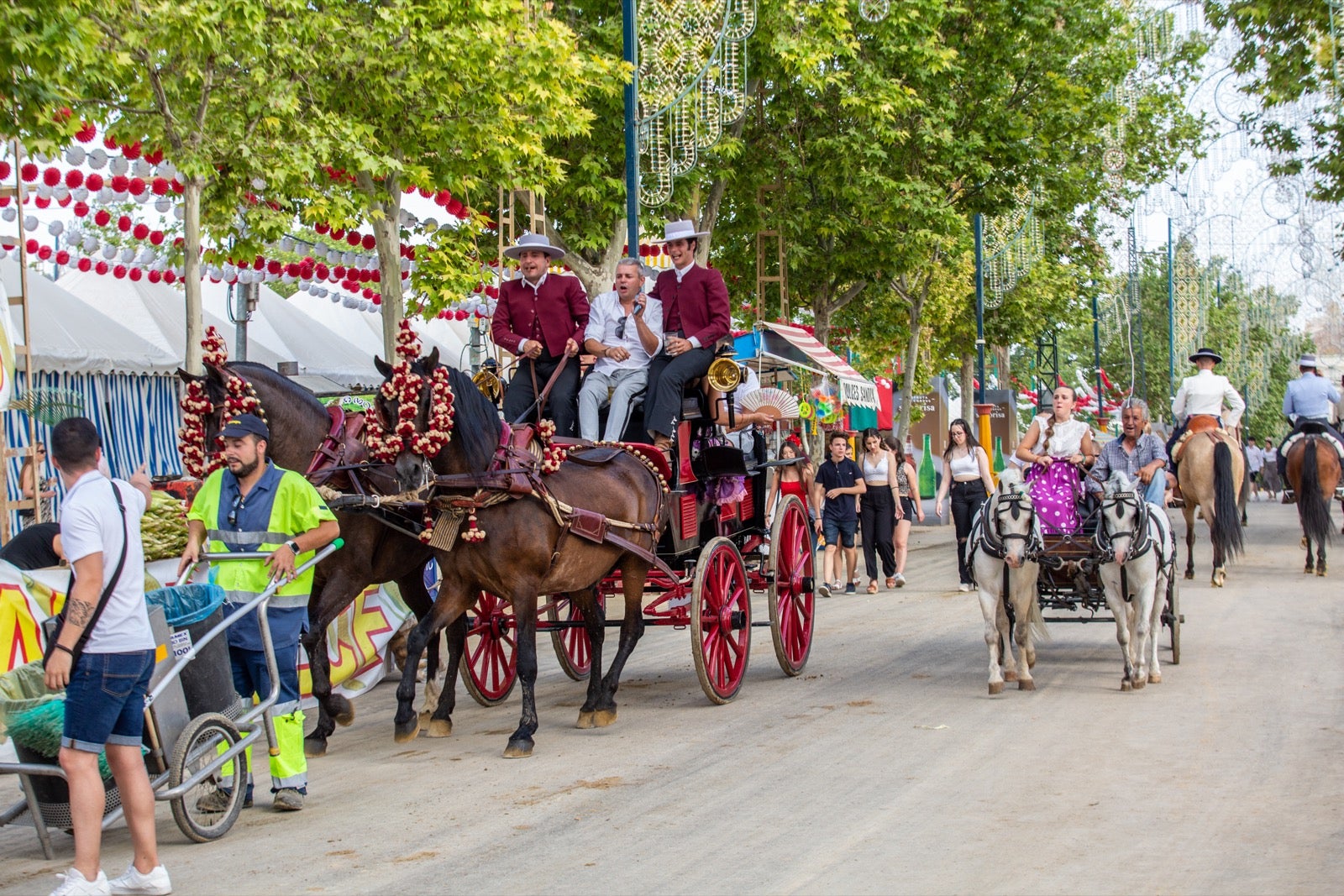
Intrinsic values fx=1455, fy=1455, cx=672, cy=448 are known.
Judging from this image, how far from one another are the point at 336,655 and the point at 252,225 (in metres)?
5.19

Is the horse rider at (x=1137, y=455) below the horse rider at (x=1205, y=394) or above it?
below

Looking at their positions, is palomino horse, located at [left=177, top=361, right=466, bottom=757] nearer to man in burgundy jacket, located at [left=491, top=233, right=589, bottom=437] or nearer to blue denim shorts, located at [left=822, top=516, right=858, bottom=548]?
man in burgundy jacket, located at [left=491, top=233, right=589, bottom=437]

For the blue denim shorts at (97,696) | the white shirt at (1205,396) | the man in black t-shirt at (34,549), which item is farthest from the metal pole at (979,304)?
the blue denim shorts at (97,696)

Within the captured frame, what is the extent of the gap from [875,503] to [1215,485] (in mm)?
4003

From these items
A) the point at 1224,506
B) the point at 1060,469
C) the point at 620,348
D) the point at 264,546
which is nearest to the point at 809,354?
the point at 1224,506

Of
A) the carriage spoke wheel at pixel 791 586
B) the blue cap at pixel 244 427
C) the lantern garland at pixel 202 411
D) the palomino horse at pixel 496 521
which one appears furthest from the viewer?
the carriage spoke wheel at pixel 791 586

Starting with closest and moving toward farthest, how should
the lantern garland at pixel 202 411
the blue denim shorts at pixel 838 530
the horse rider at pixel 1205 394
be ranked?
1. the lantern garland at pixel 202 411
2. the horse rider at pixel 1205 394
3. the blue denim shorts at pixel 838 530

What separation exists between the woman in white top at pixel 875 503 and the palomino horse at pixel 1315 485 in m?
5.04

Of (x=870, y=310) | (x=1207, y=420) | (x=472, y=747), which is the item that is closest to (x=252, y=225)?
(x=472, y=747)

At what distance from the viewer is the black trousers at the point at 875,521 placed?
707 inches

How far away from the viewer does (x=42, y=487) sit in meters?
14.2

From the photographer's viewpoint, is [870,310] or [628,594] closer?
[628,594]

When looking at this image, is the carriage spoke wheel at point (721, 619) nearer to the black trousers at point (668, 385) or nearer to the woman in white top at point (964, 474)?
the black trousers at point (668, 385)

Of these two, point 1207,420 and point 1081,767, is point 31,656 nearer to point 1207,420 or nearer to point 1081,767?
point 1081,767
